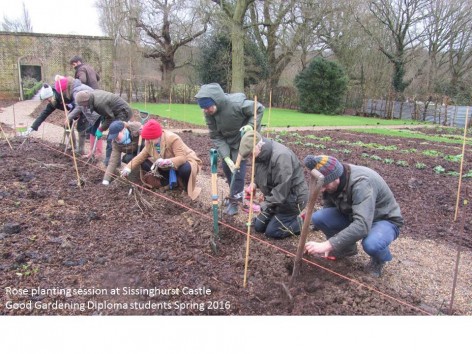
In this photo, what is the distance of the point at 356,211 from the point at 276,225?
1.16m

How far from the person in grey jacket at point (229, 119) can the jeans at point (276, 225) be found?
41cm

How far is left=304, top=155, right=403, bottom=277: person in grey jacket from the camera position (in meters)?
2.66

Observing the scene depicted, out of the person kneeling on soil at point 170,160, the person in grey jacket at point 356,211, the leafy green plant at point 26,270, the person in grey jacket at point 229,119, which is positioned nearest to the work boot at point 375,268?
the person in grey jacket at point 356,211

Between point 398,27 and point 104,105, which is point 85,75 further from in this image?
point 398,27

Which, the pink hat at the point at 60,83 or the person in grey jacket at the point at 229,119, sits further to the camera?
the pink hat at the point at 60,83

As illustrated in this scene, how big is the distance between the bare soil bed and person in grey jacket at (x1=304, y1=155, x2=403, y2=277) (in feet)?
0.76

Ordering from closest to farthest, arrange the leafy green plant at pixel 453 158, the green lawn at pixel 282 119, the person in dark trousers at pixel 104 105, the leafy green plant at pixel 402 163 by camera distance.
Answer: the person in dark trousers at pixel 104 105 → the leafy green plant at pixel 402 163 → the leafy green plant at pixel 453 158 → the green lawn at pixel 282 119

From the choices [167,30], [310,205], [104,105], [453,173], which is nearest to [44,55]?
[167,30]

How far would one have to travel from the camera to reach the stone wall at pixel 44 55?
22188mm

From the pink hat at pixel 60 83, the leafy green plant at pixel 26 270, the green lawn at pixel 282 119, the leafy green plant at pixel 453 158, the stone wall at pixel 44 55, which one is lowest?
the leafy green plant at pixel 26 270

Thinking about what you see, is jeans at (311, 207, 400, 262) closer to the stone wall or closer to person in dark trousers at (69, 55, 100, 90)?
person in dark trousers at (69, 55, 100, 90)

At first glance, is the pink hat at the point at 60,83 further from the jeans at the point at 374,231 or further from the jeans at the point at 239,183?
the jeans at the point at 374,231

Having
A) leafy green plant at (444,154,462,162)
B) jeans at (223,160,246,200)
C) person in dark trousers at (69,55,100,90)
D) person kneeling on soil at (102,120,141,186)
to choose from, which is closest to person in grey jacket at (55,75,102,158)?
person in dark trousers at (69,55,100,90)

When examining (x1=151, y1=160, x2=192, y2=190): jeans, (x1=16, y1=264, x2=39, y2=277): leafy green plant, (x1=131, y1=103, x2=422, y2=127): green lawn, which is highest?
(x1=131, y1=103, x2=422, y2=127): green lawn
